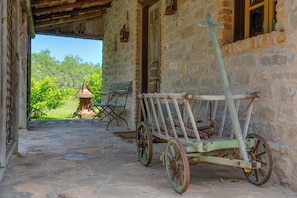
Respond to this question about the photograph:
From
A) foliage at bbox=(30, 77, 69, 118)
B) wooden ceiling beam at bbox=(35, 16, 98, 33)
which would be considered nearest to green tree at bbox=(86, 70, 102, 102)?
foliage at bbox=(30, 77, 69, 118)

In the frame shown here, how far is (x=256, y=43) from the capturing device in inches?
109

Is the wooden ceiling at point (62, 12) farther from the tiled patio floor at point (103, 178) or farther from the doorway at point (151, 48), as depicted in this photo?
the tiled patio floor at point (103, 178)

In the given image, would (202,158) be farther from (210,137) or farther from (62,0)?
(62,0)

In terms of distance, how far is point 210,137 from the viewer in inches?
108

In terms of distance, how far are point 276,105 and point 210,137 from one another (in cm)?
64

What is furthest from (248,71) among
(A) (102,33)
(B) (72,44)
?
(B) (72,44)

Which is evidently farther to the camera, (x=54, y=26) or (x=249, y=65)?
(x=54, y=26)

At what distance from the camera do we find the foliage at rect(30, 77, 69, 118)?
10336mm

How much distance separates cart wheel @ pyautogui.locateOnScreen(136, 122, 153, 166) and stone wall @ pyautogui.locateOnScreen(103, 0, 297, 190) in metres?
0.94

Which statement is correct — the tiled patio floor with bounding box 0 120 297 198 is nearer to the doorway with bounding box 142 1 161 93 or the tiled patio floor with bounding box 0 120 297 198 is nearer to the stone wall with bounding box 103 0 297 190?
the stone wall with bounding box 103 0 297 190

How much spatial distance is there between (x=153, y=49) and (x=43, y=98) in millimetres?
6239

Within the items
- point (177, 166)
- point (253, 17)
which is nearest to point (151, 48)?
point (253, 17)

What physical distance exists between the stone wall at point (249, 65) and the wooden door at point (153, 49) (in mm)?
840

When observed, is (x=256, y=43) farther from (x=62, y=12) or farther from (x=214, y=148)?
(x=62, y=12)
